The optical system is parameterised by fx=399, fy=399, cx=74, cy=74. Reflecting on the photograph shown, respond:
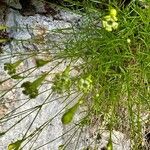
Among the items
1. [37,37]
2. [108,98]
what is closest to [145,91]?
[108,98]

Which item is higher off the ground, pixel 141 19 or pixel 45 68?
pixel 141 19

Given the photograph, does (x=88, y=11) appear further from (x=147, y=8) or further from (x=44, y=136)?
(x=44, y=136)

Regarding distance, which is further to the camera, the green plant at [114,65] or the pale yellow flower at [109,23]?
the green plant at [114,65]

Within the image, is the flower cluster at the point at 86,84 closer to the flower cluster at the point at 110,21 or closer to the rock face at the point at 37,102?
the flower cluster at the point at 110,21

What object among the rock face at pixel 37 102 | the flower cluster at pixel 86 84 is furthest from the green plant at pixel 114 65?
the flower cluster at pixel 86 84

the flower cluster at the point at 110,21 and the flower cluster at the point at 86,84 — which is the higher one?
the flower cluster at the point at 110,21

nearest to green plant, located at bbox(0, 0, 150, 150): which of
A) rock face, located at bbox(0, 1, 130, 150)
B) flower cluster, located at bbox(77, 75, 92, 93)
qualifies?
rock face, located at bbox(0, 1, 130, 150)

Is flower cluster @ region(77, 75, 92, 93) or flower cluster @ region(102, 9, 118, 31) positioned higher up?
flower cluster @ region(102, 9, 118, 31)

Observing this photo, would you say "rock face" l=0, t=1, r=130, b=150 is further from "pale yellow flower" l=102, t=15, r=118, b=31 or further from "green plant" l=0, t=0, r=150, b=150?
"pale yellow flower" l=102, t=15, r=118, b=31
